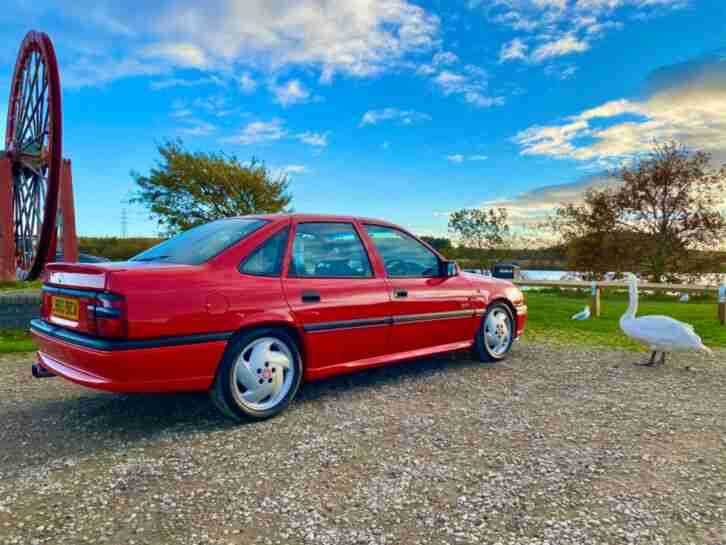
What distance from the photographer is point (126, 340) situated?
2984mm

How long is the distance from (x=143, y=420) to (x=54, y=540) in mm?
1589

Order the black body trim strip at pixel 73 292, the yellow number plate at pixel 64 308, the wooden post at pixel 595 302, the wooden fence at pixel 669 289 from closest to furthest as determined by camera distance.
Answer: the black body trim strip at pixel 73 292, the yellow number plate at pixel 64 308, the wooden fence at pixel 669 289, the wooden post at pixel 595 302

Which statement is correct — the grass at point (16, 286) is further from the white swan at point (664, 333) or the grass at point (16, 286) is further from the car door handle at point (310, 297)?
the white swan at point (664, 333)

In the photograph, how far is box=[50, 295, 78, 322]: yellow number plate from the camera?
10.8 feet

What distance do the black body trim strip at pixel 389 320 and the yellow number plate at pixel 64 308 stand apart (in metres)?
1.56

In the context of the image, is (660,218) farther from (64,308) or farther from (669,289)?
(64,308)

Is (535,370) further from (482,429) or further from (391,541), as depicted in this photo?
(391,541)

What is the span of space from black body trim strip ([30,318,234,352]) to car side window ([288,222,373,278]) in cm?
82

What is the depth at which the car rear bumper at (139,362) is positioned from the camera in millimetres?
2986

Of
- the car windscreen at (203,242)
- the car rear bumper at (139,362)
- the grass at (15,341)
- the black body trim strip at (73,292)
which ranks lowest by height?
the grass at (15,341)

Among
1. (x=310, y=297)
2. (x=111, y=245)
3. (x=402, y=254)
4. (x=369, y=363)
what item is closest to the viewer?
(x=310, y=297)

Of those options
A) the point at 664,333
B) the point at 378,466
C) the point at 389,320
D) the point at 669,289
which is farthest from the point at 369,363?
the point at 669,289

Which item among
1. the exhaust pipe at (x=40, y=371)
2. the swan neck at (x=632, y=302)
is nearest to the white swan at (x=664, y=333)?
the swan neck at (x=632, y=302)

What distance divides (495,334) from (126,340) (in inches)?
155
